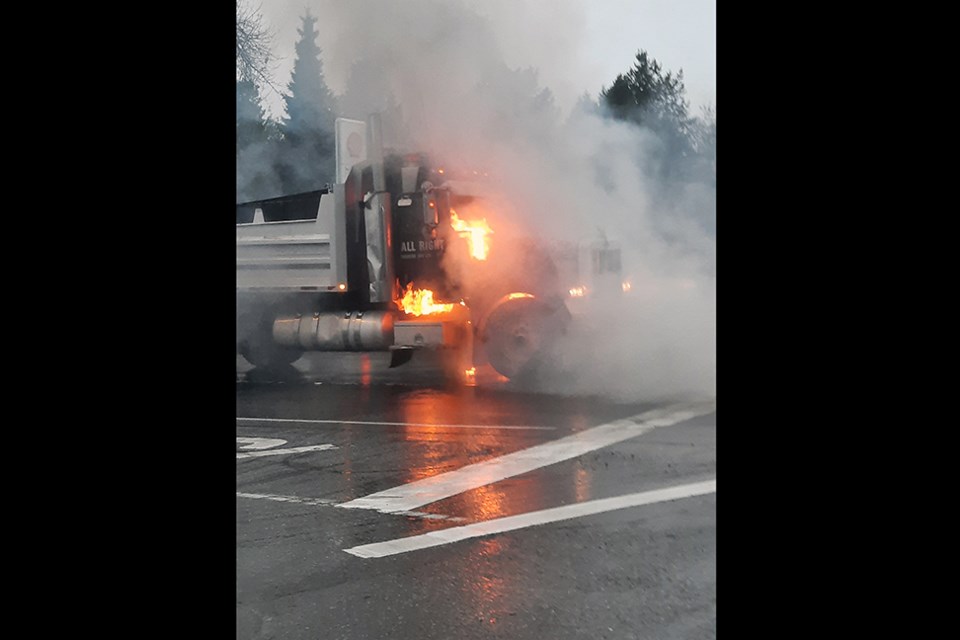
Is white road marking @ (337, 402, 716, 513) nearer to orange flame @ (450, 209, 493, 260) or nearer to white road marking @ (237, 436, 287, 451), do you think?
white road marking @ (237, 436, 287, 451)

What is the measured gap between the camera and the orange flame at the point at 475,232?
35.2 ft

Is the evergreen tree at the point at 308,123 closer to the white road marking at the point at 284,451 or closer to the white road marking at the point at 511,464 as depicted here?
the white road marking at the point at 284,451

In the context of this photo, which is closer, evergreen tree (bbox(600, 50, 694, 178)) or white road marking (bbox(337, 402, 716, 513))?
white road marking (bbox(337, 402, 716, 513))

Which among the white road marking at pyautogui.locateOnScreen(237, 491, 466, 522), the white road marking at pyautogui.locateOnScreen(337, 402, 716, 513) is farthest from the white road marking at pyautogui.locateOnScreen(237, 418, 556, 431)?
the white road marking at pyautogui.locateOnScreen(237, 491, 466, 522)

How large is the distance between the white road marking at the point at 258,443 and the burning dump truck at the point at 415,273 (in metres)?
3.21

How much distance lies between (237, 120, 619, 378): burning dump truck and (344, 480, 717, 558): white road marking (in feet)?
17.1

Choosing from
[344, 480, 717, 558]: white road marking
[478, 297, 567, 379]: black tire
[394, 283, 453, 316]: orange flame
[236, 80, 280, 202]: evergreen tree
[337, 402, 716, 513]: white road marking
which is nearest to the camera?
[344, 480, 717, 558]: white road marking

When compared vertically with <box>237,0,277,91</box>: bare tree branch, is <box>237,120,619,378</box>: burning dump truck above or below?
below

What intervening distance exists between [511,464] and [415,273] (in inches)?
202

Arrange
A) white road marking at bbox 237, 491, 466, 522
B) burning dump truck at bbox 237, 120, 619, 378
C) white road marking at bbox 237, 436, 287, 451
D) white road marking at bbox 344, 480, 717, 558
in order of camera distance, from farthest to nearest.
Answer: burning dump truck at bbox 237, 120, 619, 378 < white road marking at bbox 237, 436, 287, 451 < white road marking at bbox 237, 491, 466, 522 < white road marking at bbox 344, 480, 717, 558

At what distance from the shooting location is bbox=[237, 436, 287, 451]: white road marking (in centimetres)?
732

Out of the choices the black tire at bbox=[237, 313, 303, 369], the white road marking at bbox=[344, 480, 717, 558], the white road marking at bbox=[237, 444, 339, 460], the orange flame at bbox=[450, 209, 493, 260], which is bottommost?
the white road marking at bbox=[237, 444, 339, 460]
